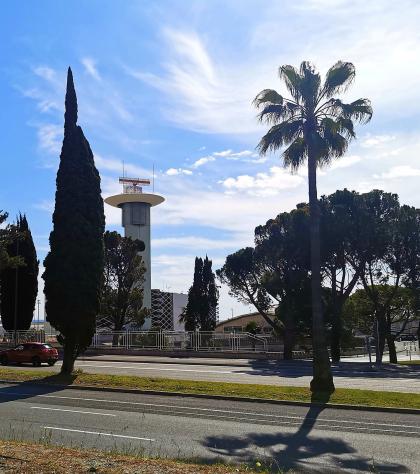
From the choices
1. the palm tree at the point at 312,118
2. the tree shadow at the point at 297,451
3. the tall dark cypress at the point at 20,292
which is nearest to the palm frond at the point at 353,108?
the palm tree at the point at 312,118

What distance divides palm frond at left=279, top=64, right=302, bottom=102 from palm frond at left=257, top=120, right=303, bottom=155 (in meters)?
0.88

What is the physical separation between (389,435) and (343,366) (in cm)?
2309

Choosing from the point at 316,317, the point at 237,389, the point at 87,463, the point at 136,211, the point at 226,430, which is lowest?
the point at 226,430

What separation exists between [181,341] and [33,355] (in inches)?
490

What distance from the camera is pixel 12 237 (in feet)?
97.4

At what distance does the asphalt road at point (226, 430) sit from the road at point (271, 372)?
7.30m

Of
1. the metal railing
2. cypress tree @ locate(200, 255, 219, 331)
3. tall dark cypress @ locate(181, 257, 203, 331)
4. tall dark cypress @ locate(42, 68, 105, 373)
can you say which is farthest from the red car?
cypress tree @ locate(200, 255, 219, 331)

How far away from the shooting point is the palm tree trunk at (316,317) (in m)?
18.2

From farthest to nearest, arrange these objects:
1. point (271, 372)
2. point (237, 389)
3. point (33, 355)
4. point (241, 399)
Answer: point (33, 355)
point (271, 372)
point (237, 389)
point (241, 399)

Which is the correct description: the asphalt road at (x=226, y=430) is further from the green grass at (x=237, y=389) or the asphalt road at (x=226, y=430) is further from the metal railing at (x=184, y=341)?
the metal railing at (x=184, y=341)

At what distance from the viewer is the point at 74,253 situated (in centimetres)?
2305

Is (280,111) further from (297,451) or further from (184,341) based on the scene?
(184,341)

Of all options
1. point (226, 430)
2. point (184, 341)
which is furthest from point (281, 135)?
point (184, 341)

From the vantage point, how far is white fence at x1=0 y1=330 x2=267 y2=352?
4162cm
